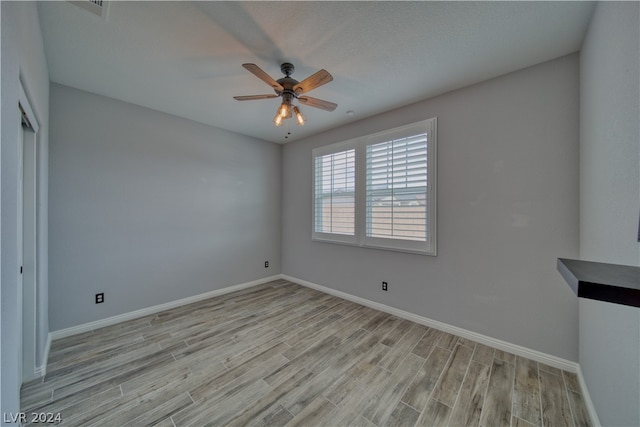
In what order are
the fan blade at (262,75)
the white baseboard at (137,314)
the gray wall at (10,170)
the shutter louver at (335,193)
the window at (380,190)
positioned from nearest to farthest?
the gray wall at (10,170) < the fan blade at (262,75) < the white baseboard at (137,314) < the window at (380,190) < the shutter louver at (335,193)

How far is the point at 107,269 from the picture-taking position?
9.16 ft

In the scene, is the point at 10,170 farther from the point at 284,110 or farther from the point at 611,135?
the point at 611,135

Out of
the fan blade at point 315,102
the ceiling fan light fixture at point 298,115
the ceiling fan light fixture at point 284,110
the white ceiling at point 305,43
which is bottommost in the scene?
the ceiling fan light fixture at point 284,110

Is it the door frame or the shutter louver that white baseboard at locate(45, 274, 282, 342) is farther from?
the shutter louver

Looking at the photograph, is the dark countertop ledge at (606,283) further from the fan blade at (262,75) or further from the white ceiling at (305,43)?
the fan blade at (262,75)

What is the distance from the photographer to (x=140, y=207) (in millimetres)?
3041

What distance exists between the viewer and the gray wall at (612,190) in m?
1.13

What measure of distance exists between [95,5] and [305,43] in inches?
55.2

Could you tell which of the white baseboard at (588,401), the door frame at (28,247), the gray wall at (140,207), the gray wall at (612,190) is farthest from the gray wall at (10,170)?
the white baseboard at (588,401)

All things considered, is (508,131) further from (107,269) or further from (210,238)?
(107,269)

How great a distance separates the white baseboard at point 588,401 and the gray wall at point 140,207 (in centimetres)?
404

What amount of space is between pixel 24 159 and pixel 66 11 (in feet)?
3.90

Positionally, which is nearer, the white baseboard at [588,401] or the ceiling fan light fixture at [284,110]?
the white baseboard at [588,401]

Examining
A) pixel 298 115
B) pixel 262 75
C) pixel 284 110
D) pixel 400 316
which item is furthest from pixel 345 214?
pixel 262 75
